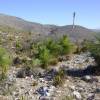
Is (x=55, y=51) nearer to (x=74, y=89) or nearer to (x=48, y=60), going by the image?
(x=48, y=60)

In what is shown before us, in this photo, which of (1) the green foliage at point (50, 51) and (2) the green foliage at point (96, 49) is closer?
(2) the green foliage at point (96, 49)

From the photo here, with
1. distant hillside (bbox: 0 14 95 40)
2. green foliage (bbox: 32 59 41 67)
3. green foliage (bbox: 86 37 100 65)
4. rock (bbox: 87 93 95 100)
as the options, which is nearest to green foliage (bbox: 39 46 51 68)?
green foliage (bbox: 32 59 41 67)

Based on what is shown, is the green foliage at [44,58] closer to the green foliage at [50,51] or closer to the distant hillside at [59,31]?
the green foliage at [50,51]

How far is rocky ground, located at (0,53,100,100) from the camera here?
11891 mm

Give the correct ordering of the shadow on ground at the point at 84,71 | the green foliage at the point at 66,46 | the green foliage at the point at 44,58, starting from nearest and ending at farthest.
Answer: the shadow on ground at the point at 84,71 → the green foliage at the point at 44,58 → the green foliage at the point at 66,46

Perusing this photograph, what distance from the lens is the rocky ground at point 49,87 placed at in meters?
11.9

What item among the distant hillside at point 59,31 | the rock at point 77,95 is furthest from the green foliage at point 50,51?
the distant hillside at point 59,31

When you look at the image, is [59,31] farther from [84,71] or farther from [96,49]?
[96,49]

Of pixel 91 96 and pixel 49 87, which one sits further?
pixel 49 87

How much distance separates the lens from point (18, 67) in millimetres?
17438

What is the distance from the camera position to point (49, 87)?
1267cm

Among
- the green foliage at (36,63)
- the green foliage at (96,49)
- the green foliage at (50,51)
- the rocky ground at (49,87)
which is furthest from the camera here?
the green foliage at (50,51)

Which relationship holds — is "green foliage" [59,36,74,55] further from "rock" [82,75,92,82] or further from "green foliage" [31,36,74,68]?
"rock" [82,75,92,82]

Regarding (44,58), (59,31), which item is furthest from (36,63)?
(59,31)
